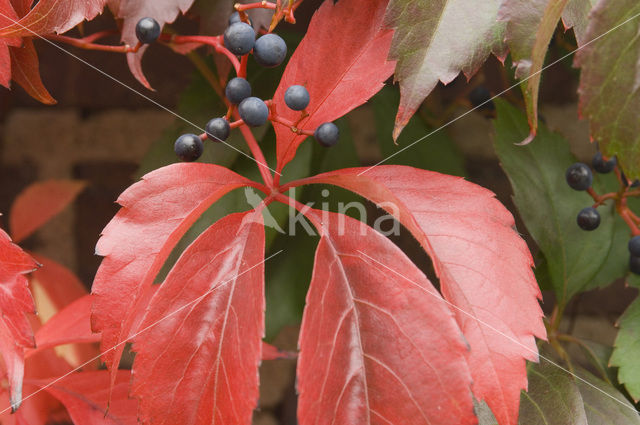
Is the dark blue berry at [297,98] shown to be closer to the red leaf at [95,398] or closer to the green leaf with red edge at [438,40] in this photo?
the green leaf with red edge at [438,40]

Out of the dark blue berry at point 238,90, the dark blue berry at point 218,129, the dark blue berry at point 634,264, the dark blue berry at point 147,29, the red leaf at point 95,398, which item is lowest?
the red leaf at point 95,398

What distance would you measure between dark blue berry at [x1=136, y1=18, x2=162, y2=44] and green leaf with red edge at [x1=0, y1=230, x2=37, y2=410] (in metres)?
0.17

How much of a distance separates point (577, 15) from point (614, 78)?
9 cm

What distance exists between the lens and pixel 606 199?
53 cm

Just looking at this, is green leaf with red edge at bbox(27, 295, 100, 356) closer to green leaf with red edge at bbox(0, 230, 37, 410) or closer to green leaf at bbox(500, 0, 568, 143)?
green leaf with red edge at bbox(0, 230, 37, 410)

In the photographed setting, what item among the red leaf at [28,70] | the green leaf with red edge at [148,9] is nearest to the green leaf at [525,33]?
the green leaf with red edge at [148,9]

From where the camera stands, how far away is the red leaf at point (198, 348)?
1.17 ft

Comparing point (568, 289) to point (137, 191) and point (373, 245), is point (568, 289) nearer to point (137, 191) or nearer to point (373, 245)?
point (373, 245)

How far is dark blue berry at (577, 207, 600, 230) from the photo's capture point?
1.78 ft

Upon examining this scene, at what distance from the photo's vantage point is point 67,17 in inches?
15.9

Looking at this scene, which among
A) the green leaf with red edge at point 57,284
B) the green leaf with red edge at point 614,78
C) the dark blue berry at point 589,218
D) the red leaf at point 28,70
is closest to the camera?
the green leaf with red edge at point 614,78

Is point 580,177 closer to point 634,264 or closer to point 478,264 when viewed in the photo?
point 634,264

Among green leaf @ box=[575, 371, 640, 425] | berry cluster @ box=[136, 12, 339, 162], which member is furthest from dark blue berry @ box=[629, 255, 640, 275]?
berry cluster @ box=[136, 12, 339, 162]

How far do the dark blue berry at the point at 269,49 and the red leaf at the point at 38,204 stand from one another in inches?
15.3
